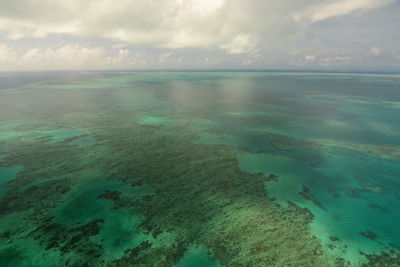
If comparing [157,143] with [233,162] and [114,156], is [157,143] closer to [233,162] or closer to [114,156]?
[114,156]

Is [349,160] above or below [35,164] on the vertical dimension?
below

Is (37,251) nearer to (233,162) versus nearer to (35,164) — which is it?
(35,164)

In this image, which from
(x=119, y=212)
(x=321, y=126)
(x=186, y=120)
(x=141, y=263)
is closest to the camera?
(x=141, y=263)

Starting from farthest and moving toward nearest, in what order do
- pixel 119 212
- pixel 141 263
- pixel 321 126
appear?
pixel 321 126 → pixel 119 212 → pixel 141 263

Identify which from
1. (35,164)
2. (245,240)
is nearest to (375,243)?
(245,240)

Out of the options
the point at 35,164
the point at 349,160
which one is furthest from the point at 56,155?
the point at 349,160

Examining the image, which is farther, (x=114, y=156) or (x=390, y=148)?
(x=390, y=148)
